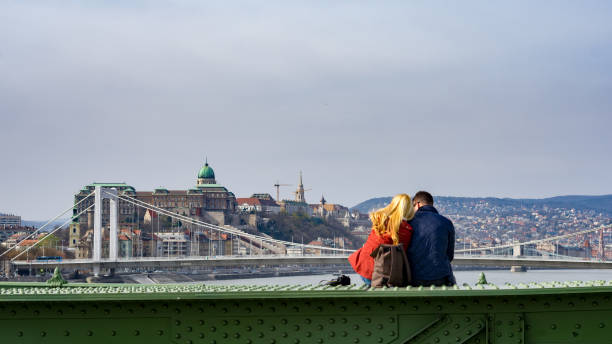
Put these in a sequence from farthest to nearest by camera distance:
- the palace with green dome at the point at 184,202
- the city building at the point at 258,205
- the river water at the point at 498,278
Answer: the city building at the point at 258,205
the palace with green dome at the point at 184,202
the river water at the point at 498,278

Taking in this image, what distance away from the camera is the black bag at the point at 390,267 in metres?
3.45

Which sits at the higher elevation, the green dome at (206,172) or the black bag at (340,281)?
the green dome at (206,172)

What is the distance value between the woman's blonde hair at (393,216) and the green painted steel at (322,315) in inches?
24.0

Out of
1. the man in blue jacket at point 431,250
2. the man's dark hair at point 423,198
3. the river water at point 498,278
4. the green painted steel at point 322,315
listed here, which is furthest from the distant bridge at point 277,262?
the green painted steel at point 322,315

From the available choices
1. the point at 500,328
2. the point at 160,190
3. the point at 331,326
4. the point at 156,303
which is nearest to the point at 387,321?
the point at 331,326

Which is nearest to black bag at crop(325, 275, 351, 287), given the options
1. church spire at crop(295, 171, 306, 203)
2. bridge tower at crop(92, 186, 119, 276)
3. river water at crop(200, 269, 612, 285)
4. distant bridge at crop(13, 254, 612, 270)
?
river water at crop(200, 269, 612, 285)

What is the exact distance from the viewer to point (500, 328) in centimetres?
287

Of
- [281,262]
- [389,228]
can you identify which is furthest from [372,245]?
[281,262]

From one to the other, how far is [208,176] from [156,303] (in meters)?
119

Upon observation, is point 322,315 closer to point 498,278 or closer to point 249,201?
point 498,278

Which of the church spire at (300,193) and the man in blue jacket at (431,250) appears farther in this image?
the church spire at (300,193)

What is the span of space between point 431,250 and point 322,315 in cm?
82

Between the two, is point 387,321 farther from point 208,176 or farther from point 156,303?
point 208,176

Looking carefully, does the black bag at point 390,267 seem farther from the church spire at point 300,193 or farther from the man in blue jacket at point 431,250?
the church spire at point 300,193
